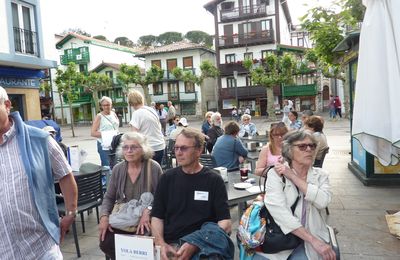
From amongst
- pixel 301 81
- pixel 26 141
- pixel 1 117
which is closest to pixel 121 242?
pixel 26 141

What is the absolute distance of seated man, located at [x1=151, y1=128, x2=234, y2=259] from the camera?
2707 mm

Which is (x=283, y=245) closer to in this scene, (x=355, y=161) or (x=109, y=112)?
(x=109, y=112)

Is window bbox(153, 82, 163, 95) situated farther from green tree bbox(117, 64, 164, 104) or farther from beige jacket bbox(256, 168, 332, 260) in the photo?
beige jacket bbox(256, 168, 332, 260)

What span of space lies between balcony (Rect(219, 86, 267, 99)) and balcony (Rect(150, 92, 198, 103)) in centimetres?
353

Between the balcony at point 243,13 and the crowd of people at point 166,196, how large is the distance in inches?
1447

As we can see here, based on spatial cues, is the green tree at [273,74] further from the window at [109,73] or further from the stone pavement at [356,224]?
the stone pavement at [356,224]

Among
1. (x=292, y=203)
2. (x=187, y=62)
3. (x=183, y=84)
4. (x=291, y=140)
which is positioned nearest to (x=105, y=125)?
(x=291, y=140)

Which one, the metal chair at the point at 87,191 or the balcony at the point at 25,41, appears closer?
the metal chair at the point at 87,191

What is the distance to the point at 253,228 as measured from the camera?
262cm

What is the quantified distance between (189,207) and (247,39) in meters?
36.8

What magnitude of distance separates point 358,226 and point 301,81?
35370mm

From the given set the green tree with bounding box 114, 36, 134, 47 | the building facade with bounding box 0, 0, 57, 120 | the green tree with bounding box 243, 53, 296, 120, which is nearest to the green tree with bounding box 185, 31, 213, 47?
the green tree with bounding box 114, 36, 134, 47

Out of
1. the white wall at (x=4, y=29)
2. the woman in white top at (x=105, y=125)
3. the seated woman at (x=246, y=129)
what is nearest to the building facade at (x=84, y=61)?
the white wall at (x=4, y=29)

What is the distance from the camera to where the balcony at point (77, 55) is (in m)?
44.2
